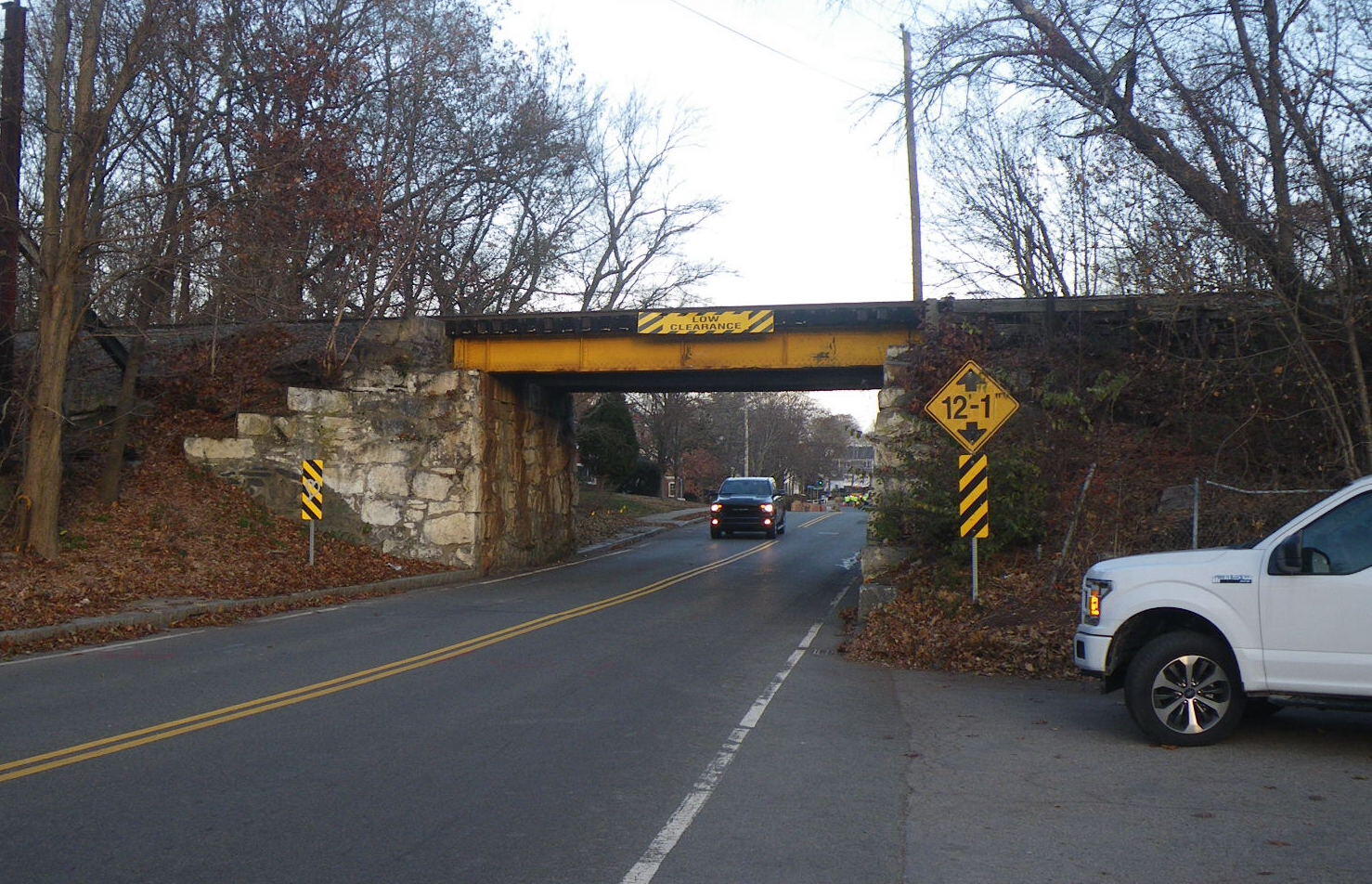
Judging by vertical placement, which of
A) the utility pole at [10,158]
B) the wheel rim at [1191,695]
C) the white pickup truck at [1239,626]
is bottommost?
the wheel rim at [1191,695]

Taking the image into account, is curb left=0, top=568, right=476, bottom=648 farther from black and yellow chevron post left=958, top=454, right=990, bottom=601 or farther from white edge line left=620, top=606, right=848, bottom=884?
black and yellow chevron post left=958, top=454, right=990, bottom=601

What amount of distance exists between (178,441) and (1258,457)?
2024cm

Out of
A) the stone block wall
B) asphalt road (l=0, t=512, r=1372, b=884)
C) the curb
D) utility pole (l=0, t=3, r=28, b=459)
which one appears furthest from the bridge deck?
asphalt road (l=0, t=512, r=1372, b=884)

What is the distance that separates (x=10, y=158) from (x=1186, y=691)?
18.8m

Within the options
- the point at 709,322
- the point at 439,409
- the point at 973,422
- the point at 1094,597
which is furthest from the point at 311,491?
the point at 1094,597

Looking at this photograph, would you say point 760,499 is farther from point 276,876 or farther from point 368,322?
point 276,876

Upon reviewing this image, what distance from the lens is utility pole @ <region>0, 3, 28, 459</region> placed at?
17.9 metres

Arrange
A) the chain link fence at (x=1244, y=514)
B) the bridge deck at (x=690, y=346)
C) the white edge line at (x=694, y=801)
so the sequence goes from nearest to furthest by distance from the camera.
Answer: the white edge line at (x=694, y=801)
the chain link fence at (x=1244, y=514)
the bridge deck at (x=690, y=346)

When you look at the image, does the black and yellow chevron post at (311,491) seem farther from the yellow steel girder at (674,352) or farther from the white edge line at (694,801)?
the white edge line at (694,801)

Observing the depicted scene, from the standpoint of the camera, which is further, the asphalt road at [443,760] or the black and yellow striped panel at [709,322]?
the black and yellow striped panel at [709,322]

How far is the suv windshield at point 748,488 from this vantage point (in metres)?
37.5

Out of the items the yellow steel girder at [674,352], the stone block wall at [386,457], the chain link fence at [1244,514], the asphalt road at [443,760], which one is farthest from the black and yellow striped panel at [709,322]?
the chain link fence at [1244,514]

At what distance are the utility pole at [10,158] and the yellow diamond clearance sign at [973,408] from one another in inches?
534

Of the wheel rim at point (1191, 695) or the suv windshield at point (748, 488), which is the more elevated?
the suv windshield at point (748, 488)
